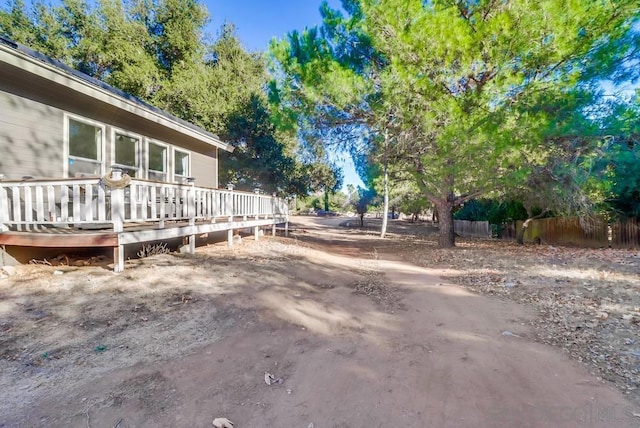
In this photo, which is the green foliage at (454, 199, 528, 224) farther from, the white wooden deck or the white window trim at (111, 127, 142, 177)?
the white window trim at (111, 127, 142, 177)

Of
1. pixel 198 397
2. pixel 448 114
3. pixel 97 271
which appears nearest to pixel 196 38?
pixel 448 114

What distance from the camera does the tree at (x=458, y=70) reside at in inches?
276

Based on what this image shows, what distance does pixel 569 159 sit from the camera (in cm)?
808

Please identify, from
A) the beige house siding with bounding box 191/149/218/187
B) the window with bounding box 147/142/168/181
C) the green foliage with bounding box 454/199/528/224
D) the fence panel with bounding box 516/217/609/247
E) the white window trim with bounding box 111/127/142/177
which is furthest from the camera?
the green foliage with bounding box 454/199/528/224

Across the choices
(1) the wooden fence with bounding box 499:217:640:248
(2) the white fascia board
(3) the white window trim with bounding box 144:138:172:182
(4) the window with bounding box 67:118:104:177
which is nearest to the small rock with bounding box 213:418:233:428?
(2) the white fascia board

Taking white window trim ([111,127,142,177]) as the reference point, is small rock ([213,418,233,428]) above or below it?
below

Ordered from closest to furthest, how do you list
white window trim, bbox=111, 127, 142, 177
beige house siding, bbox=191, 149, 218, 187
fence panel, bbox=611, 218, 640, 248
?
white window trim, bbox=111, 127, 142, 177
beige house siding, bbox=191, 149, 218, 187
fence panel, bbox=611, 218, 640, 248

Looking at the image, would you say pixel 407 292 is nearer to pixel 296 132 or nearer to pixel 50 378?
pixel 50 378

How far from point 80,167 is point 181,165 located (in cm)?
340

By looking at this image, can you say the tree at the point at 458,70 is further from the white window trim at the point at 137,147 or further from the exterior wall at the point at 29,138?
the exterior wall at the point at 29,138

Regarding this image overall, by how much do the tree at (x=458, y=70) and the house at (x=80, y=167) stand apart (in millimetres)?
4642

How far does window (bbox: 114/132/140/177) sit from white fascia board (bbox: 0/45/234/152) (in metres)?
0.75

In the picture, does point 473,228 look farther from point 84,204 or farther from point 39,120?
point 39,120

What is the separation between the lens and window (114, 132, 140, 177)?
7387mm
